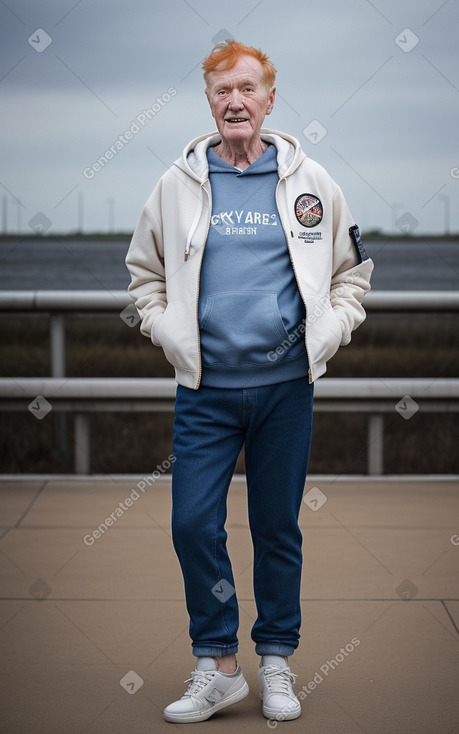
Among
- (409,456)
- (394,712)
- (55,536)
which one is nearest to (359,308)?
(394,712)

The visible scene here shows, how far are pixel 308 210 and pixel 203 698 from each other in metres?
1.56

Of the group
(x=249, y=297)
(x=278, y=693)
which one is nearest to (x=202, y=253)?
(x=249, y=297)

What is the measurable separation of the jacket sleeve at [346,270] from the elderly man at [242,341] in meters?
0.01

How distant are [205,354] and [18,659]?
4.50 feet

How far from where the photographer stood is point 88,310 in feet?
21.0

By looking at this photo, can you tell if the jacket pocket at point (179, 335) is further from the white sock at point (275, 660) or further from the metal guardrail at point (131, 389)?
the metal guardrail at point (131, 389)

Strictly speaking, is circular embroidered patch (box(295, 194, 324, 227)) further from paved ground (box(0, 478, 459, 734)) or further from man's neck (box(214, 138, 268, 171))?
paved ground (box(0, 478, 459, 734))

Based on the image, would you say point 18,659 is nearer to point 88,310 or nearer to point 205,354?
point 205,354

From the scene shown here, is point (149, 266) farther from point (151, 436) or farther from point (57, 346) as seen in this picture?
point (151, 436)

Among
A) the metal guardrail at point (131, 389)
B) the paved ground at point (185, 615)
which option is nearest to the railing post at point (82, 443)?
the metal guardrail at point (131, 389)

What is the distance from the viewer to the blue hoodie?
3.27m

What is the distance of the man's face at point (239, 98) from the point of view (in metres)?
3.31

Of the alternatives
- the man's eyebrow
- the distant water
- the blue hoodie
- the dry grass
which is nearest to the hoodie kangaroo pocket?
the blue hoodie

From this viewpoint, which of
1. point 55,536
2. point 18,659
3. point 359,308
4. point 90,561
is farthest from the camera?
point 55,536
